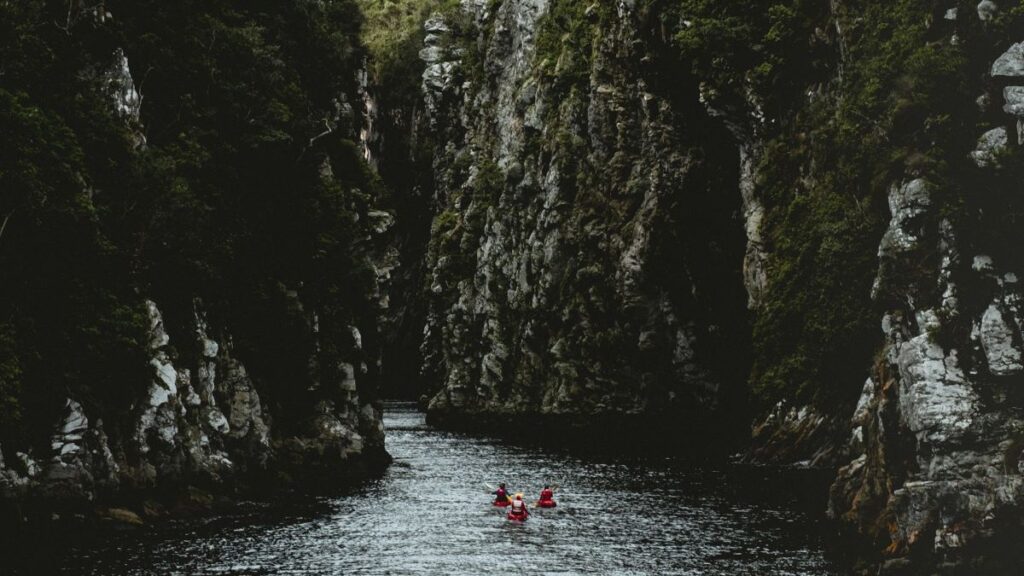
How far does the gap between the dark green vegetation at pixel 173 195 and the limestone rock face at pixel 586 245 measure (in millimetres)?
23361

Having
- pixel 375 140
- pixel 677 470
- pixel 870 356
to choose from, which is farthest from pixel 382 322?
pixel 375 140

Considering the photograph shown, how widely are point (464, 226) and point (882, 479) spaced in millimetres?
90105

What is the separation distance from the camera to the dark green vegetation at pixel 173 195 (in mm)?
42094

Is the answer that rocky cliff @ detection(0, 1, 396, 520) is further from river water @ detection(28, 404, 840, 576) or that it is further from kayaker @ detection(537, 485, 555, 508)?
kayaker @ detection(537, 485, 555, 508)

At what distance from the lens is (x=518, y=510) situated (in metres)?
49.2

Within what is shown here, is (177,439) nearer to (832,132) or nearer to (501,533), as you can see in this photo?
(501,533)

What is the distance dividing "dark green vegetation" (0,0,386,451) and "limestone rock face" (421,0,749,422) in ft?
76.6

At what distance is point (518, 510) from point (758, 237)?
3183 cm

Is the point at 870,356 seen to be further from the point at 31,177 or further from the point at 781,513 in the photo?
the point at 31,177

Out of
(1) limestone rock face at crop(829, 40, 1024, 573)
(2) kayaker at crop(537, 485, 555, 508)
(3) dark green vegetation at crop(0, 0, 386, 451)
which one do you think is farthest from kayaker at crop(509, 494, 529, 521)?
(3) dark green vegetation at crop(0, 0, 386, 451)

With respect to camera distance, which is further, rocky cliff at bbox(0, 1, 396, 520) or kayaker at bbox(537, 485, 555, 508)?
kayaker at bbox(537, 485, 555, 508)

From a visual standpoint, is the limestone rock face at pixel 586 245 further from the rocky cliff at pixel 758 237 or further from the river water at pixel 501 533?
the river water at pixel 501 533

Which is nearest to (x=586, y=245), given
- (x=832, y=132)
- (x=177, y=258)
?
(x=832, y=132)

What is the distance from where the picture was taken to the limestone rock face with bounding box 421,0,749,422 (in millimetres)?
86188
